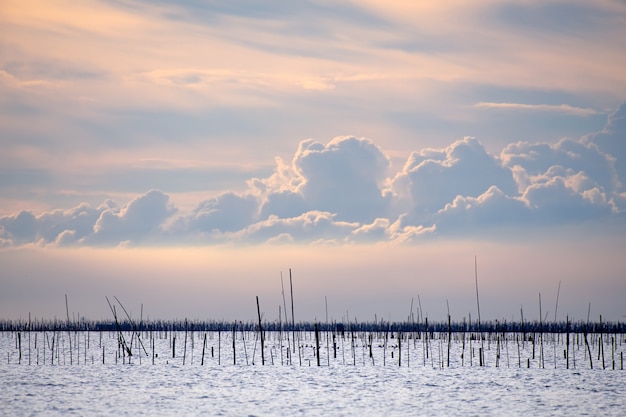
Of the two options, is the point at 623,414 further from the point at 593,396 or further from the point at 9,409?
the point at 9,409

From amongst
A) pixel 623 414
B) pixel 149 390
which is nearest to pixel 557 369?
pixel 623 414

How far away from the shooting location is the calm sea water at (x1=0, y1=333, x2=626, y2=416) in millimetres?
25031

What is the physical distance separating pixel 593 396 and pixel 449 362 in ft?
46.9

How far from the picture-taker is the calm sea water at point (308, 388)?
82.1 ft

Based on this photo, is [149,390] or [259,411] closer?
[259,411]

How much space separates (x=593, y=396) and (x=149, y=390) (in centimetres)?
1660

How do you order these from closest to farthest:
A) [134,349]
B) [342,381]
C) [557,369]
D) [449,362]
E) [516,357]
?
[342,381] < [557,369] < [449,362] < [516,357] < [134,349]

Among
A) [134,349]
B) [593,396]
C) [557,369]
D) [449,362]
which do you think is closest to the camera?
[593,396]

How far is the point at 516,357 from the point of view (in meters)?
46.9

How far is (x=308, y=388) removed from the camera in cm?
3005

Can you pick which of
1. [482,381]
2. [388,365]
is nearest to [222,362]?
[388,365]

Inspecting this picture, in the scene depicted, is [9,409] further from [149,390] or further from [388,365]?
[388,365]

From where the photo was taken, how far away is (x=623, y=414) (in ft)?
80.0

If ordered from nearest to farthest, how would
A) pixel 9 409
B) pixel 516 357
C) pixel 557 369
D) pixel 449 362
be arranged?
pixel 9 409 < pixel 557 369 < pixel 449 362 < pixel 516 357
